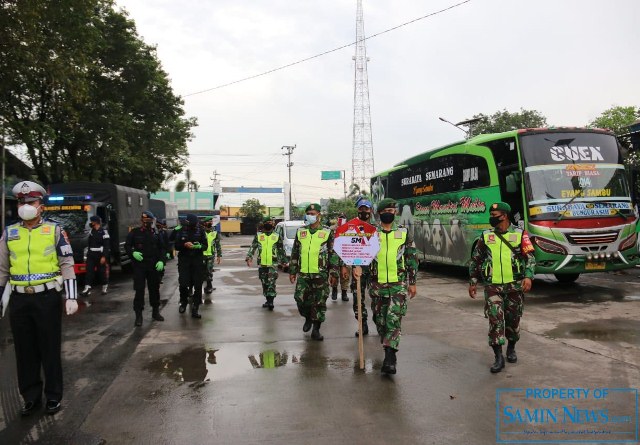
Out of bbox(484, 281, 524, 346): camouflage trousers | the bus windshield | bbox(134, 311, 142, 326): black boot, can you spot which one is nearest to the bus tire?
the bus windshield

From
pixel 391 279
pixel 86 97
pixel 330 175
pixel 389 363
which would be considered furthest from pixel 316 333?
pixel 330 175

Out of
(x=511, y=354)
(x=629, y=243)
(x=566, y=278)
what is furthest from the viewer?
(x=566, y=278)

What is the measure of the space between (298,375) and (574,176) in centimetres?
769

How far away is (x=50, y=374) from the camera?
4.52 meters

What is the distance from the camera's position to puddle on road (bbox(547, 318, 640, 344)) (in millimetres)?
6613

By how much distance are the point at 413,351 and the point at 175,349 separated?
10.0 feet

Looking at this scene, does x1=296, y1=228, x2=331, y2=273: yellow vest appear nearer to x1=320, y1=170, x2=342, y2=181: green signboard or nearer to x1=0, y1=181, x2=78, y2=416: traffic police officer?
x1=0, y1=181, x2=78, y2=416: traffic police officer

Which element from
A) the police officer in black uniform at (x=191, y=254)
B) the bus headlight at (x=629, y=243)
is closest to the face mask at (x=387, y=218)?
the police officer in black uniform at (x=191, y=254)

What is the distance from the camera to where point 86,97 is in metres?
15.1

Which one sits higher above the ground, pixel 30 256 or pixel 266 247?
pixel 30 256

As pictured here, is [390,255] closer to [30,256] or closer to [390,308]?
[390,308]

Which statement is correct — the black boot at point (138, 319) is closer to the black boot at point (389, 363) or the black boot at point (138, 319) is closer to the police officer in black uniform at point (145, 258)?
the police officer in black uniform at point (145, 258)

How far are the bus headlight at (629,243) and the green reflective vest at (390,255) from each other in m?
6.83

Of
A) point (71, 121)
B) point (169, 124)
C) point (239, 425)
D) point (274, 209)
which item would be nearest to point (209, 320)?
point (239, 425)
